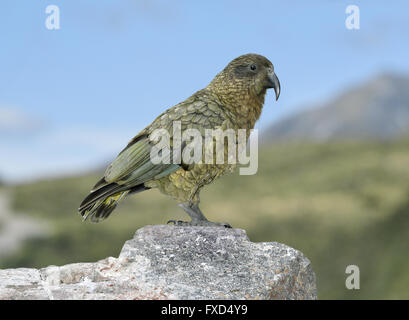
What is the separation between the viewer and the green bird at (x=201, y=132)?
6312 mm

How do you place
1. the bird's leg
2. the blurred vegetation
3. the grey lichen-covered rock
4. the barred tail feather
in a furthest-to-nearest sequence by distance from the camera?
the blurred vegetation < the bird's leg < the barred tail feather < the grey lichen-covered rock

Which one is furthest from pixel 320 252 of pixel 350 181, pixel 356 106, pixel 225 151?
pixel 356 106

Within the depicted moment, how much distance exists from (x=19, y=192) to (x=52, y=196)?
1640 mm

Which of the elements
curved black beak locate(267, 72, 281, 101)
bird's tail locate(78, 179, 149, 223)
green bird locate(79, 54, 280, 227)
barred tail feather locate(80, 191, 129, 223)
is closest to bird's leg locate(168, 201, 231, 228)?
green bird locate(79, 54, 280, 227)

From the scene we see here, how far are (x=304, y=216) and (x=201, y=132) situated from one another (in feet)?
54.3

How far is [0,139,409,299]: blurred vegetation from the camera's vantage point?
63.0 feet

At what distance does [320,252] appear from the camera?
1992cm

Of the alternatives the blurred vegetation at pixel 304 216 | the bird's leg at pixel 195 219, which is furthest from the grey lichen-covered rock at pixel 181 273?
the blurred vegetation at pixel 304 216

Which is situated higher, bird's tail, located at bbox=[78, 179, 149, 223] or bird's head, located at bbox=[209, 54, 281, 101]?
bird's head, located at bbox=[209, 54, 281, 101]

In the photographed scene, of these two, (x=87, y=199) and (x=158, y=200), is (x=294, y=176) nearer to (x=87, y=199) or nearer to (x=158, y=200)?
(x=158, y=200)

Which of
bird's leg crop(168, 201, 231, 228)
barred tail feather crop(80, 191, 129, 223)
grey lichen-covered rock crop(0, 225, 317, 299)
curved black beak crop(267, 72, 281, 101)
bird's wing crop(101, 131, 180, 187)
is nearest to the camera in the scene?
grey lichen-covered rock crop(0, 225, 317, 299)

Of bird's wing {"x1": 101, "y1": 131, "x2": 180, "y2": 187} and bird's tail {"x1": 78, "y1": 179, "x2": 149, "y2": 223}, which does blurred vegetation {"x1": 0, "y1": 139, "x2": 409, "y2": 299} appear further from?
bird's wing {"x1": 101, "y1": 131, "x2": 180, "y2": 187}

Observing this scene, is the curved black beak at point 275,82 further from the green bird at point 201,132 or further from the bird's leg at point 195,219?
the bird's leg at point 195,219

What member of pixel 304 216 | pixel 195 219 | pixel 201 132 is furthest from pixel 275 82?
pixel 304 216
